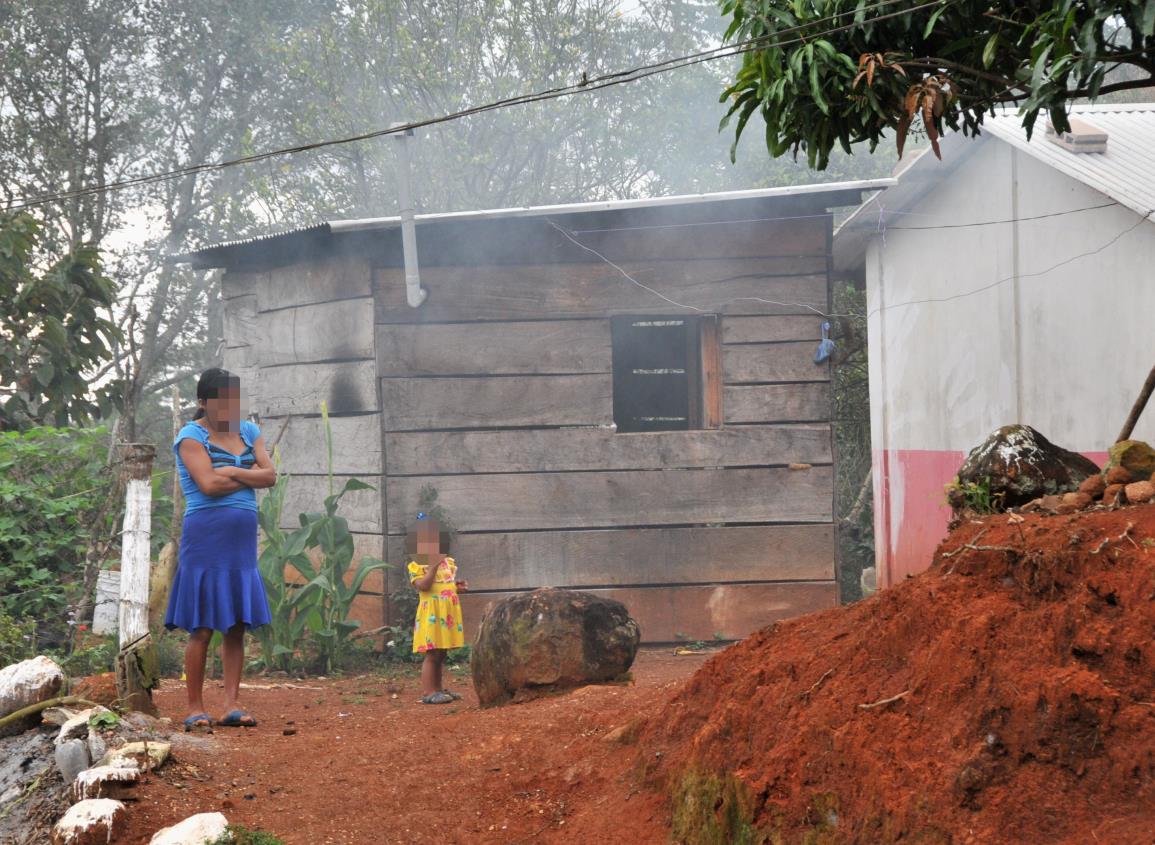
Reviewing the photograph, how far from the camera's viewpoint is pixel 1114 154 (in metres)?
6.59

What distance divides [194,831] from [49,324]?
18.4 feet

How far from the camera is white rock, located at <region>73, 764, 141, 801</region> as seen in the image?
405 cm

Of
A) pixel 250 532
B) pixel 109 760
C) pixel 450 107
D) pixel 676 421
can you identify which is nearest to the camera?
pixel 109 760

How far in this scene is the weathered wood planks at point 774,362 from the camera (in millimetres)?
8703

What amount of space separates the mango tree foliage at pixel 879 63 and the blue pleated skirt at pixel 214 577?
3.18 metres

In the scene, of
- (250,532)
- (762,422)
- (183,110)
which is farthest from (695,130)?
(250,532)

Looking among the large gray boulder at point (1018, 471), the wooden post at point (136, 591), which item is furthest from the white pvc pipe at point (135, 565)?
the large gray boulder at point (1018, 471)

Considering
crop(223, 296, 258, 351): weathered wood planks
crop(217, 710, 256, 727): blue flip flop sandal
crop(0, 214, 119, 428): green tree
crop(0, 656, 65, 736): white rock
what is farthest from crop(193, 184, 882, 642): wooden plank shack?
crop(0, 656, 65, 736): white rock

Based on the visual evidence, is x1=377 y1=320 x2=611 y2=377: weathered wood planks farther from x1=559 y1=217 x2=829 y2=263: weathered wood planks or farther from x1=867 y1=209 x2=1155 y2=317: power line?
x1=867 y1=209 x2=1155 y2=317: power line

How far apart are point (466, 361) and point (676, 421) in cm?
237

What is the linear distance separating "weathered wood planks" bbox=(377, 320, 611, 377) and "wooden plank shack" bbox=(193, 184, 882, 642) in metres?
0.02

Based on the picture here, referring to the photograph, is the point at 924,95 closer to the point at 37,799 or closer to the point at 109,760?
the point at 109,760

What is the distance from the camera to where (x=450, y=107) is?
17047 mm

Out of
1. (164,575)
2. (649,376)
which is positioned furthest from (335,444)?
(649,376)
